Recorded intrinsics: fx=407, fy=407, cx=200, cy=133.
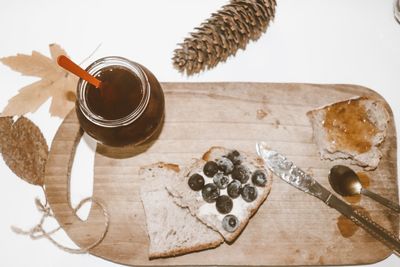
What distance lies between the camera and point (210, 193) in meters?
1.28

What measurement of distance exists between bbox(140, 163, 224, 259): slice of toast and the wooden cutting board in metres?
0.03

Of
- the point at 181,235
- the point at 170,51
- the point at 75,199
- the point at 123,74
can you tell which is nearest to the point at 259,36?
the point at 170,51

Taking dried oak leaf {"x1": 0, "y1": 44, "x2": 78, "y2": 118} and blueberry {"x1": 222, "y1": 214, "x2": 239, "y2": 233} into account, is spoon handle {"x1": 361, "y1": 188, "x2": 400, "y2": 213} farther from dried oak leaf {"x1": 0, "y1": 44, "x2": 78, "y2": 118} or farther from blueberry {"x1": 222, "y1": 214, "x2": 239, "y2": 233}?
dried oak leaf {"x1": 0, "y1": 44, "x2": 78, "y2": 118}

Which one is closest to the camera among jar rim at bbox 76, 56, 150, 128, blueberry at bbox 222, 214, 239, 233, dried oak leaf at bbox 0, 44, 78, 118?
jar rim at bbox 76, 56, 150, 128

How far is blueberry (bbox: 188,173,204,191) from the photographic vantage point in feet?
4.23

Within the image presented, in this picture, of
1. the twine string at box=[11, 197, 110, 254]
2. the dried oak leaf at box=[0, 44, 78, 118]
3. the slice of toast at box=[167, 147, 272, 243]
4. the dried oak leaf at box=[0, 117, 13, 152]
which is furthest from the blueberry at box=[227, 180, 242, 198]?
the dried oak leaf at box=[0, 117, 13, 152]

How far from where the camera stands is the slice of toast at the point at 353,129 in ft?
4.29

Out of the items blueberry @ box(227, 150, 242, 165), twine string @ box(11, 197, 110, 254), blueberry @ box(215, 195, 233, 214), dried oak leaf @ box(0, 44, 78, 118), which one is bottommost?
twine string @ box(11, 197, 110, 254)

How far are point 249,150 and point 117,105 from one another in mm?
470

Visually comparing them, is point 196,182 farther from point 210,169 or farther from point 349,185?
point 349,185

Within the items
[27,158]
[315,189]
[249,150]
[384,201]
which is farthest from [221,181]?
[27,158]

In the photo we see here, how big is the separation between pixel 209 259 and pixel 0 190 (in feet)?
2.41

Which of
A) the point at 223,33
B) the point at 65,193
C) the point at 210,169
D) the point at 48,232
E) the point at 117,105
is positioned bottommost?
the point at 48,232

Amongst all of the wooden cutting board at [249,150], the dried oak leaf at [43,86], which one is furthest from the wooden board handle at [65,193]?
the dried oak leaf at [43,86]
